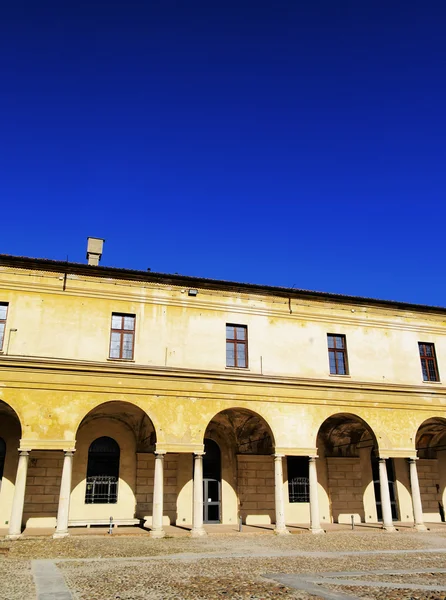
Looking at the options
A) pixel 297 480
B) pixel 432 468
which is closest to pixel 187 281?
pixel 297 480

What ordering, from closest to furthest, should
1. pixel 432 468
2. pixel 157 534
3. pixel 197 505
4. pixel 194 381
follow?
pixel 157 534
pixel 197 505
pixel 194 381
pixel 432 468

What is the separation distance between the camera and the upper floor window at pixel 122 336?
66.4 feet

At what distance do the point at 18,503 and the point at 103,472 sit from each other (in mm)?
4781

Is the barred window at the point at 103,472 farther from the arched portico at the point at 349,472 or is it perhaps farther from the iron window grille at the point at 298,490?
the arched portico at the point at 349,472

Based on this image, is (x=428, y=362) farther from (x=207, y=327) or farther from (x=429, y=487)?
(x=207, y=327)

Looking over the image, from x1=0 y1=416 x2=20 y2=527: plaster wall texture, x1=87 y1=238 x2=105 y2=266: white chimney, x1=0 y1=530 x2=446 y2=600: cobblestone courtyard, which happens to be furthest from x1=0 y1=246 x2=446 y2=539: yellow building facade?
x1=0 y1=530 x2=446 y2=600: cobblestone courtyard

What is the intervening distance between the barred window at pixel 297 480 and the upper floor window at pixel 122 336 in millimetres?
9215

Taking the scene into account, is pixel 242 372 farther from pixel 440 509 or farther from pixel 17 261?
pixel 440 509

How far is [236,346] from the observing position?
21.9 m

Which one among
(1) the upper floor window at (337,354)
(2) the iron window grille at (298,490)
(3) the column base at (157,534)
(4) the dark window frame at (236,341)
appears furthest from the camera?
(2) the iron window grille at (298,490)

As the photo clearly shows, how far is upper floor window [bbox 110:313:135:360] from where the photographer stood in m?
20.2

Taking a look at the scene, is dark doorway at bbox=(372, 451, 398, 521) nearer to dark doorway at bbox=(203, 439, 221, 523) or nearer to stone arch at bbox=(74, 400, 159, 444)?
dark doorway at bbox=(203, 439, 221, 523)

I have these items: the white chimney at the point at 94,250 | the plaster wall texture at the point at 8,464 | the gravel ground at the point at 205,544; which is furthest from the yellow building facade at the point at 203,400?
the gravel ground at the point at 205,544

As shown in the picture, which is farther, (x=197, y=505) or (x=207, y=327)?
(x=207, y=327)
